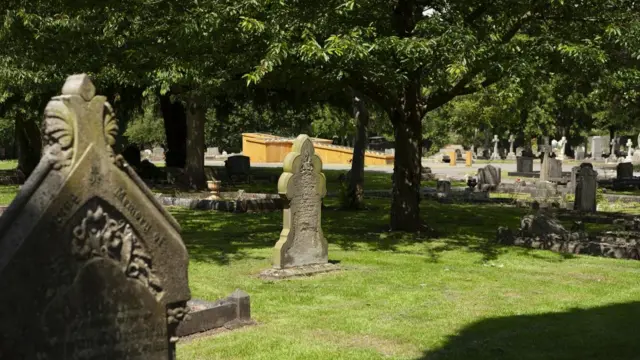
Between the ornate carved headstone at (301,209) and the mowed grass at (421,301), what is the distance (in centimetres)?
58

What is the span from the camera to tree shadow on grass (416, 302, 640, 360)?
781cm

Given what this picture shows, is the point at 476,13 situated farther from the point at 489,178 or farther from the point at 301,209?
the point at 489,178

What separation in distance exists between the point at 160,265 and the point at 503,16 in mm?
12458

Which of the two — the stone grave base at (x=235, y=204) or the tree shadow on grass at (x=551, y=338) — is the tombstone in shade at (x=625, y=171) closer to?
the stone grave base at (x=235, y=204)

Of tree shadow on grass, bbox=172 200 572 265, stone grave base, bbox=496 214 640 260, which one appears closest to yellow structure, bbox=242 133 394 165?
tree shadow on grass, bbox=172 200 572 265

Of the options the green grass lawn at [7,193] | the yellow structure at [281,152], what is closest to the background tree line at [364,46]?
the green grass lawn at [7,193]

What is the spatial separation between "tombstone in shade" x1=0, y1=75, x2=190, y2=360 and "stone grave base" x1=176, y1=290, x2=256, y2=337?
344cm

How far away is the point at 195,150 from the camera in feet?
94.2

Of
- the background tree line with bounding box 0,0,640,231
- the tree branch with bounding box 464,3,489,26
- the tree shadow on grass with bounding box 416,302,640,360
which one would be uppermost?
the tree branch with bounding box 464,3,489,26

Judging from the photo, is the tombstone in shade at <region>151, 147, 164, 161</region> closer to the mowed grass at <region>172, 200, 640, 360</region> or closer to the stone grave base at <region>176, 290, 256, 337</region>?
the mowed grass at <region>172, 200, 640, 360</region>

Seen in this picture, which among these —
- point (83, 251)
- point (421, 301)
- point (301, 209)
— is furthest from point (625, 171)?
point (83, 251)

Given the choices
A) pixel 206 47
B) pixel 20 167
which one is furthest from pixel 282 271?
pixel 20 167

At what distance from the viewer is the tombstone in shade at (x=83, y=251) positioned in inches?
168

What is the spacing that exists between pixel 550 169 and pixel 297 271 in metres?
25.1
